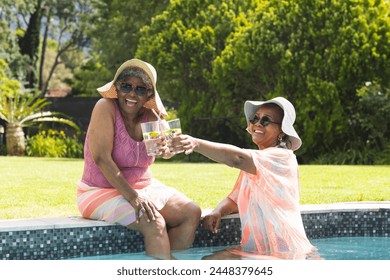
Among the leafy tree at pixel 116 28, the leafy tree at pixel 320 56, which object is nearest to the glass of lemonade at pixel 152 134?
the leafy tree at pixel 320 56

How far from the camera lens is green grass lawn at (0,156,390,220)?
8.09 meters

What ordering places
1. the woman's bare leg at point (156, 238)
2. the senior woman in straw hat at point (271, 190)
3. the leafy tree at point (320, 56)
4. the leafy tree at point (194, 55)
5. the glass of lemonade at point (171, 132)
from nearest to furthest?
the glass of lemonade at point (171, 132) < the senior woman in straw hat at point (271, 190) < the woman's bare leg at point (156, 238) < the leafy tree at point (320, 56) < the leafy tree at point (194, 55)

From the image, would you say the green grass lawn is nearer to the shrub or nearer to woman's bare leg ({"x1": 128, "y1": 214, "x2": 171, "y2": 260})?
woman's bare leg ({"x1": 128, "y1": 214, "x2": 171, "y2": 260})

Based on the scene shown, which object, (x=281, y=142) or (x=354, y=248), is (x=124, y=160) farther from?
(x=354, y=248)

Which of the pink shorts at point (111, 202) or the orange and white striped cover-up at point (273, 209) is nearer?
the orange and white striped cover-up at point (273, 209)

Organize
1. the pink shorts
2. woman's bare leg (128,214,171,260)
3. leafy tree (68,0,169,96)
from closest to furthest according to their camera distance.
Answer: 1. woman's bare leg (128,214,171,260)
2. the pink shorts
3. leafy tree (68,0,169,96)

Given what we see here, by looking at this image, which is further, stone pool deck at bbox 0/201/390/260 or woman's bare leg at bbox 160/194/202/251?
woman's bare leg at bbox 160/194/202/251

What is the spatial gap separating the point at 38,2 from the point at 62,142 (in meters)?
15.9

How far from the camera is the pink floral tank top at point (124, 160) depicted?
17.3ft

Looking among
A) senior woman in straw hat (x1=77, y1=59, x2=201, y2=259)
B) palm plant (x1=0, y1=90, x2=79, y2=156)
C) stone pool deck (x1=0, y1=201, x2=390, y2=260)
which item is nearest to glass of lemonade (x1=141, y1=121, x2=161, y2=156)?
senior woman in straw hat (x1=77, y1=59, x2=201, y2=259)

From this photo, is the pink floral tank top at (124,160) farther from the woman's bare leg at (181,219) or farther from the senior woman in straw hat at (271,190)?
the senior woman in straw hat at (271,190)

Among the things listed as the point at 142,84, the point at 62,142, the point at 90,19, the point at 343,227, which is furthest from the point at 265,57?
the point at 90,19

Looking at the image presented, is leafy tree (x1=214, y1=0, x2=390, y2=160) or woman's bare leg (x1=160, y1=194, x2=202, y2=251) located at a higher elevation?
leafy tree (x1=214, y1=0, x2=390, y2=160)

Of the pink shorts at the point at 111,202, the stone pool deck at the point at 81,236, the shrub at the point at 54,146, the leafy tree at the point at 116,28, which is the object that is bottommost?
the shrub at the point at 54,146
